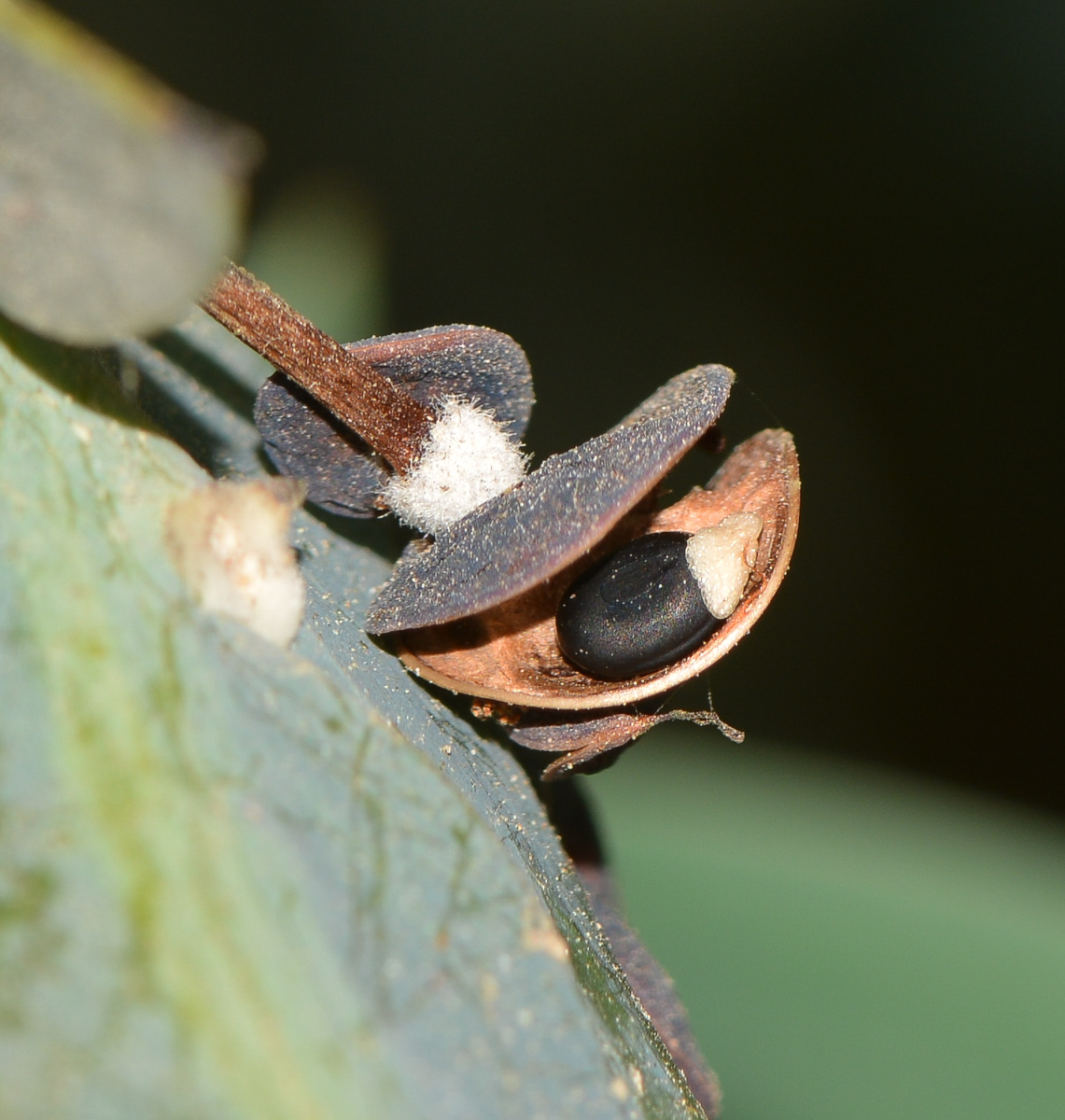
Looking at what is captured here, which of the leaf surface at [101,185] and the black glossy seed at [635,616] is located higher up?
the leaf surface at [101,185]

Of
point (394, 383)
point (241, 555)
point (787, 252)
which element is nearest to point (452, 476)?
point (394, 383)

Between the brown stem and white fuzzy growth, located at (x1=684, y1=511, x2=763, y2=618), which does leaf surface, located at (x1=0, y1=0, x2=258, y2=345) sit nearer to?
the brown stem

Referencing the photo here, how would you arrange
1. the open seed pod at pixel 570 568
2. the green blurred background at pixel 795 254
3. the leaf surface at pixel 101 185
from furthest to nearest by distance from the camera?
the green blurred background at pixel 795 254, the open seed pod at pixel 570 568, the leaf surface at pixel 101 185

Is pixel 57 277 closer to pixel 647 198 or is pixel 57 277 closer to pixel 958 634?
pixel 647 198

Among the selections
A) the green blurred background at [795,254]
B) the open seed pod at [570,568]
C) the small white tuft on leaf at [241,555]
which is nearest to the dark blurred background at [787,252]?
the green blurred background at [795,254]

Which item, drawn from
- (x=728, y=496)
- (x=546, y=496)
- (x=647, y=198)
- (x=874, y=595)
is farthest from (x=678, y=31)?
(x=546, y=496)

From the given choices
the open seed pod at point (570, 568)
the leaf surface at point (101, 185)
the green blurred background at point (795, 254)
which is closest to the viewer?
the leaf surface at point (101, 185)

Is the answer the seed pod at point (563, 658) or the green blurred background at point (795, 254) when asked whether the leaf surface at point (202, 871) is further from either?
the green blurred background at point (795, 254)
